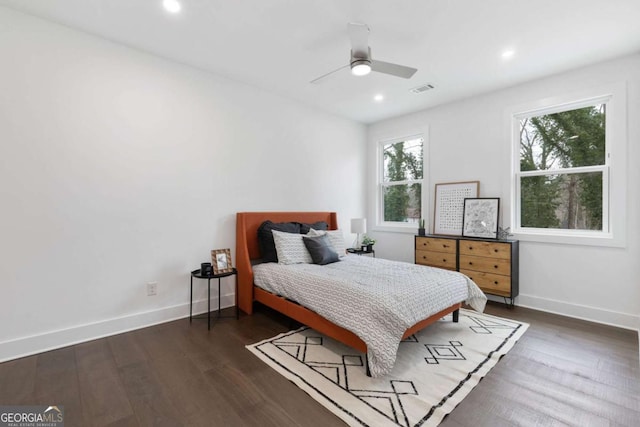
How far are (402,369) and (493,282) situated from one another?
2.04 meters

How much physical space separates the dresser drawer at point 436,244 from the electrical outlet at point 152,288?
134 inches

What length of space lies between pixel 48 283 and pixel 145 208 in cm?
97

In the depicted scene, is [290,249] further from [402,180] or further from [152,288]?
[402,180]

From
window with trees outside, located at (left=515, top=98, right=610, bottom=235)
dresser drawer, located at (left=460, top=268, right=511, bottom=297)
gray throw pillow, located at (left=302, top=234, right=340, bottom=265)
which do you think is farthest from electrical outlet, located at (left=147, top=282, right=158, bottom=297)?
window with trees outside, located at (left=515, top=98, right=610, bottom=235)

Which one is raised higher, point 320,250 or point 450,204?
point 450,204

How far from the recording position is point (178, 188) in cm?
320

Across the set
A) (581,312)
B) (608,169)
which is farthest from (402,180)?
(581,312)

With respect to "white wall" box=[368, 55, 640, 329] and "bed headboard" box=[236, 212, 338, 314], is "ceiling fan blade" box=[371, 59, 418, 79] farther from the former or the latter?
"bed headboard" box=[236, 212, 338, 314]

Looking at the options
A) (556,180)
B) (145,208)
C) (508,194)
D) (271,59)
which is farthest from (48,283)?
(556,180)

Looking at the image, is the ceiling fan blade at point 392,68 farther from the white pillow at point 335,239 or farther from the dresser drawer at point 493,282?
the dresser drawer at point 493,282

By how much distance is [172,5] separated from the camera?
228cm

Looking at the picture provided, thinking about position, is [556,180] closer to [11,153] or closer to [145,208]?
[145,208]

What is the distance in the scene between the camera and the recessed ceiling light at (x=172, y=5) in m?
2.24

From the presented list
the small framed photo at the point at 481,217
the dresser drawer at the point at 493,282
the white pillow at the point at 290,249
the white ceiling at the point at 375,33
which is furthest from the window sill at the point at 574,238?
the white pillow at the point at 290,249
